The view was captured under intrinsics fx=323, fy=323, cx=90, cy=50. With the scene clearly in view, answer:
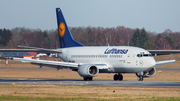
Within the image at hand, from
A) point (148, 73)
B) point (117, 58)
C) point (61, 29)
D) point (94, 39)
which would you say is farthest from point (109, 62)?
point (94, 39)

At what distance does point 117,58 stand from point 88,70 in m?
3.96

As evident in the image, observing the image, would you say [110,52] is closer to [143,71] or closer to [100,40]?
[143,71]

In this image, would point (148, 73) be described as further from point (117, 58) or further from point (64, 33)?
point (64, 33)

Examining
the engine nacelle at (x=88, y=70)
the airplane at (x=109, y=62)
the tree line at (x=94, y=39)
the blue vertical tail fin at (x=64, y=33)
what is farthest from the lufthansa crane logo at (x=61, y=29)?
the tree line at (x=94, y=39)

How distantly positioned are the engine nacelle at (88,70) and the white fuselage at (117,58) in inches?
57.8

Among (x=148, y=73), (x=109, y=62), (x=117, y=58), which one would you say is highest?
(x=117, y=58)

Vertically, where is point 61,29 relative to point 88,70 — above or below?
above

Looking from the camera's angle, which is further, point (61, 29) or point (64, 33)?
point (61, 29)

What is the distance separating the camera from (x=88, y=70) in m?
39.0

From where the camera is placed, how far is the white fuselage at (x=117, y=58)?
38.2 metres

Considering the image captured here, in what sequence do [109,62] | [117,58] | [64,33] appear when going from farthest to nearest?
1. [64,33]
2. [109,62]
3. [117,58]

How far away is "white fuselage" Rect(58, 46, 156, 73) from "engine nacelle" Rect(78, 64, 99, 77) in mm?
1469

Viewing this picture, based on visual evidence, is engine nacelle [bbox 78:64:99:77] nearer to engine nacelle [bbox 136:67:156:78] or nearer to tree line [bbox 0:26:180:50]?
engine nacelle [bbox 136:67:156:78]

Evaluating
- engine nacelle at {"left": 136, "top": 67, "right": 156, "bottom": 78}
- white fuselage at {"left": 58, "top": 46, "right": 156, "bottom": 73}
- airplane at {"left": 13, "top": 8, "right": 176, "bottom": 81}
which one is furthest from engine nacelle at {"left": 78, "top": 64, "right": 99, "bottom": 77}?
engine nacelle at {"left": 136, "top": 67, "right": 156, "bottom": 78}
